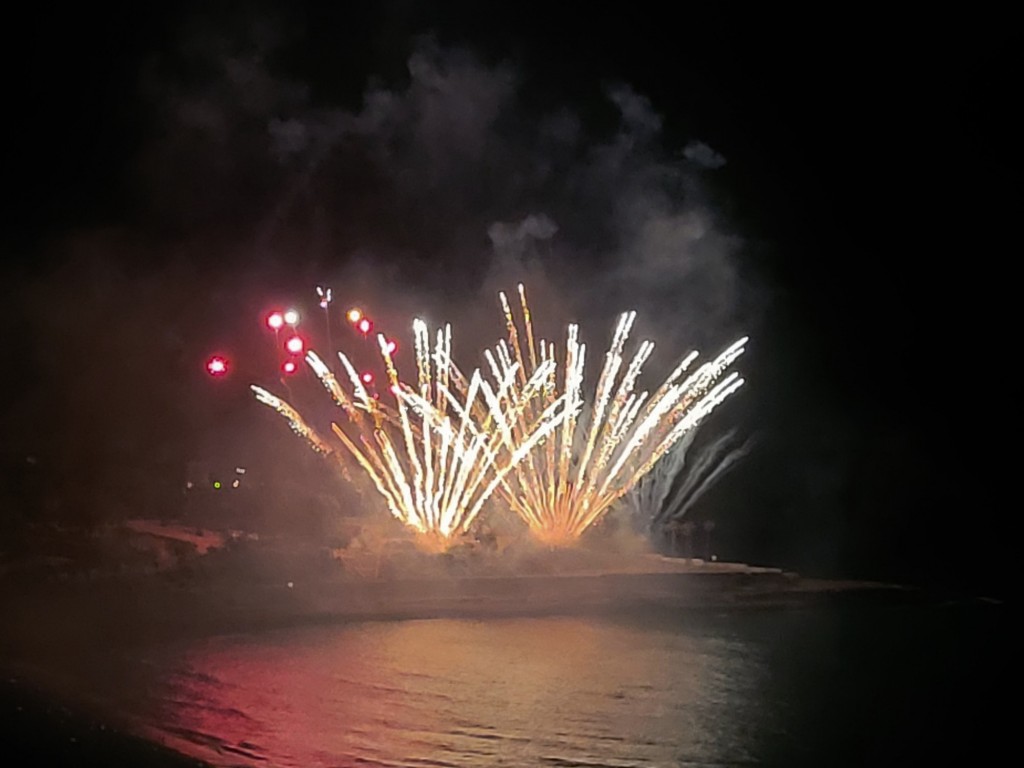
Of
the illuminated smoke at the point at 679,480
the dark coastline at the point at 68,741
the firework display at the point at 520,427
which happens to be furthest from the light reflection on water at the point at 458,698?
the illuminated smoke at the point at 679,480

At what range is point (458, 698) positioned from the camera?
1017cm

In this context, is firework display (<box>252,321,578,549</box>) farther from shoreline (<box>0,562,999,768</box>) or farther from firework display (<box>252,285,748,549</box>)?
shoreline (<box>0,562,999,768</box>)

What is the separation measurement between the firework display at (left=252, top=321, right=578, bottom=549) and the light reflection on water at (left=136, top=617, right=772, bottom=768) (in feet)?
22.4

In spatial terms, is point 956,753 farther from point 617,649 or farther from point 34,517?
point 34,517

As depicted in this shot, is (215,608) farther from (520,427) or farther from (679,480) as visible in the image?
(679,480)

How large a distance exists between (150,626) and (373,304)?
35.4 ft

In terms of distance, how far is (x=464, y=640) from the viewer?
528 inches

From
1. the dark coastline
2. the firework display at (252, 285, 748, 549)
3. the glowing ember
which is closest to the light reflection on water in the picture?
the dark coastline

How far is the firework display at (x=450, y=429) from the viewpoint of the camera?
68.4 feet

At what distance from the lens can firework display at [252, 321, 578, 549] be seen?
20.8 metres

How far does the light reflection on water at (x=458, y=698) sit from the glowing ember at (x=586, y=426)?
26.1 feet

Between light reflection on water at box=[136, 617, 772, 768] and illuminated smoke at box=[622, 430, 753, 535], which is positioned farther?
illuminated smoke at box=[622, 430, 753, 535]

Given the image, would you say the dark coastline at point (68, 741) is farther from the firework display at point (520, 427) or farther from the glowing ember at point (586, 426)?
the glowing ember at point (586, 426)

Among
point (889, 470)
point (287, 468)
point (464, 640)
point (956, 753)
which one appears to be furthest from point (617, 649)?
point (889, 470)
